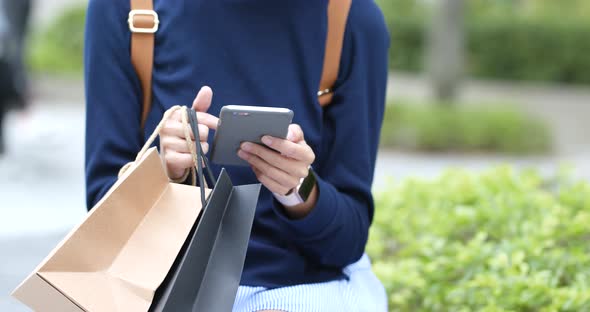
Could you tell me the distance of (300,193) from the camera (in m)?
2.04

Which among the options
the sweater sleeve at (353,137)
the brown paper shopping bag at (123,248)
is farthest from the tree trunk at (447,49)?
the brown paper shopping bag at (123,248)

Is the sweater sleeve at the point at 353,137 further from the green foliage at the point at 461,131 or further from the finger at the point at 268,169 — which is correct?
the green foliage at the point at 461,131

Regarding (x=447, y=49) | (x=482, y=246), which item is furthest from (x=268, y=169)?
(x=447, y=49)

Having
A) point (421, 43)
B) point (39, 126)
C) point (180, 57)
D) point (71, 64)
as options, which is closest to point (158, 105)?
point (180, 57)

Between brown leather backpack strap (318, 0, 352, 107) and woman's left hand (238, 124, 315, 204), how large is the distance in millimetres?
320

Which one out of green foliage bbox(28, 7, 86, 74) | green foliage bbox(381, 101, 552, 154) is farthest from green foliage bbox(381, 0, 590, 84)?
green foliage bbox(381, 101, 552, 154)

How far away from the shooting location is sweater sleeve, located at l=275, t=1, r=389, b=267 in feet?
7.13

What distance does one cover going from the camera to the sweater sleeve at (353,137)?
2174mm

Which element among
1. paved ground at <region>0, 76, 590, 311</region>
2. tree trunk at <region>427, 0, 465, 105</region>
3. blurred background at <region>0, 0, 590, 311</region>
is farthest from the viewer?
tree trunk at <region>427, 0, 465, 105</region>

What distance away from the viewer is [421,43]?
1780 centimetres

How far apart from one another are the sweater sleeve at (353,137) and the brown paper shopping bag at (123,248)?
1.36 ft

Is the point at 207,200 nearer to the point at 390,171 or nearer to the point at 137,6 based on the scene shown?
the point at 137,6

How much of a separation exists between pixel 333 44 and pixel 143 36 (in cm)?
42

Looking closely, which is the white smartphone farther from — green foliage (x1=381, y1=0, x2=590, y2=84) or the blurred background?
green foliage (x1=381, y1=0, x2=590, y2=84)
